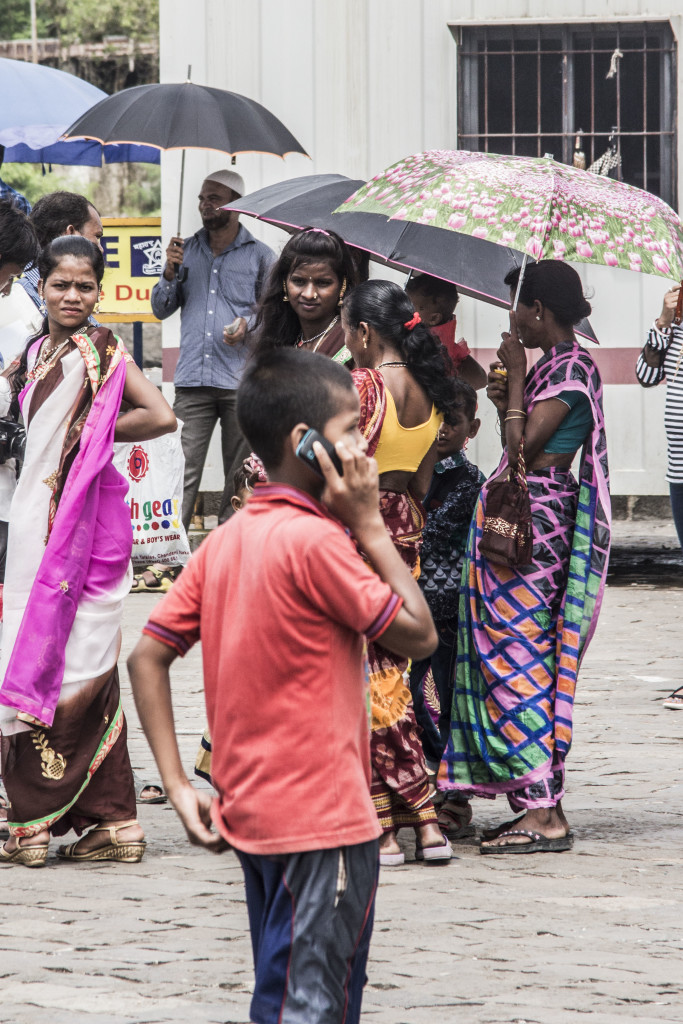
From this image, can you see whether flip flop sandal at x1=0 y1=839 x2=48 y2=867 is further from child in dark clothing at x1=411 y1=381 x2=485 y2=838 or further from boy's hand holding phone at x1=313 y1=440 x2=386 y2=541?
boy's hand holding phone at x1=313 y1=440 x2=386 y2=541

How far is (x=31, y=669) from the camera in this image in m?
4.90

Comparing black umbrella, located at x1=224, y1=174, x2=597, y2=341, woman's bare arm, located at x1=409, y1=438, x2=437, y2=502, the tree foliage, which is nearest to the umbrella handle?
black umbrella, located at x1=224, y1=174, x2=597, y2=341

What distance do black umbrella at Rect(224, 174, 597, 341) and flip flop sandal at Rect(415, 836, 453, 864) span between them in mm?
2007

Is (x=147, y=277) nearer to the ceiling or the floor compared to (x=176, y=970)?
nearer to the ceiling

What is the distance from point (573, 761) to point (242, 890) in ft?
6.61

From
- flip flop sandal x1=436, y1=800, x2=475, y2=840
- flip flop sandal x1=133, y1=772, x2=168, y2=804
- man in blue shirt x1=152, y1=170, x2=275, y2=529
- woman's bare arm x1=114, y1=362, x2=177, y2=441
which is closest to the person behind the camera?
woman's bare arm x1=114, y1=362, x2=177, y2=441

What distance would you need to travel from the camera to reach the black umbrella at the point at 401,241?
5805 millimetres

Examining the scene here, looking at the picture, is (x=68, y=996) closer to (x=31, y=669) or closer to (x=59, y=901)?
(x=59, y=901)

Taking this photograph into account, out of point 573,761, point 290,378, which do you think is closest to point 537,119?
point 573,761

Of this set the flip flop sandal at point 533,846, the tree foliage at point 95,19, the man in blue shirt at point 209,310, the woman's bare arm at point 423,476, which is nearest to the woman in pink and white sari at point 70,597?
the woman's bare arm at point 423,476

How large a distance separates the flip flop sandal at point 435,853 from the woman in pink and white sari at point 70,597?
854 millimetres

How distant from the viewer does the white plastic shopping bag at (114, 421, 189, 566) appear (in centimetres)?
980

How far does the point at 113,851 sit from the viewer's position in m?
4.98

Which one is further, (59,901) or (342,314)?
(342,314)
